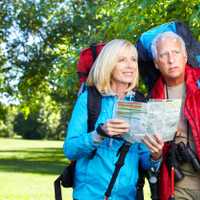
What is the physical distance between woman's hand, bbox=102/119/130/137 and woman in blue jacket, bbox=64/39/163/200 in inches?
1.2

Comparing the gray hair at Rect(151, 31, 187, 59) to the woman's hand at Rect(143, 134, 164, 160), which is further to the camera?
the gray hair at Rect(151, 31, 187, 59)

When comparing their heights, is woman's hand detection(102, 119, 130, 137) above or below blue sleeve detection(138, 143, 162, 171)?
above

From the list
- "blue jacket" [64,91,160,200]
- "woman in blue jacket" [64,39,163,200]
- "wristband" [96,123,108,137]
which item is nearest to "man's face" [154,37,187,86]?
"woman in blue jacket" [64,39,163,200]

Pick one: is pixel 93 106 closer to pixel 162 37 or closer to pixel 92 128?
pixel 92 128

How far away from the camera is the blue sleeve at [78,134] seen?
380 centimetres

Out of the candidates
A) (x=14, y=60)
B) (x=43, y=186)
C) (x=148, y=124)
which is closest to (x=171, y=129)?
(x=148, y=124)

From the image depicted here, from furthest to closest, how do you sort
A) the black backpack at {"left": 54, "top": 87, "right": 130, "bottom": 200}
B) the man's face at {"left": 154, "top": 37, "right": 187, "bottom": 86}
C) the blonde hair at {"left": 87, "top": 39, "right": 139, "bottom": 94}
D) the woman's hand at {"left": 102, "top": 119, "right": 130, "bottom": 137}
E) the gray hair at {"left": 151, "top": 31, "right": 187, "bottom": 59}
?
1. the gray hair at {"left": 151, "top": 31, "right": 187, "bottom": 59}
2. the man's face at {"left": 154, "top": 37, "right": 187, "bottom": 86}
3. the blonde hair at {"left": 87, "top": 39, "right": 139, "bottom": 94}
4. the black backpack at {"left": 54, "top": 87, "right": 130, "bottom": 200}
5. the woman's hand at {"left": 102, "top": 119, "right": 130, "bottom": 137}

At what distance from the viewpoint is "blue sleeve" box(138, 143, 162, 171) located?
3889mm

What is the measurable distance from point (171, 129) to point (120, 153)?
325 mm

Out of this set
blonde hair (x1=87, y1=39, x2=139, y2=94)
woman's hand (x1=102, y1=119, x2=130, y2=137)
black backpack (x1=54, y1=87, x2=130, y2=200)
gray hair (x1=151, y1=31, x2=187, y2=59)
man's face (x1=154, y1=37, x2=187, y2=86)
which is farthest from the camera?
gray hair (x1=151, y1=31, x2=187, y2=59)

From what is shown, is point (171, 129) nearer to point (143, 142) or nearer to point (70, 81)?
point (143, 142)

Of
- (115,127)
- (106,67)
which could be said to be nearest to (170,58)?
(106,67)

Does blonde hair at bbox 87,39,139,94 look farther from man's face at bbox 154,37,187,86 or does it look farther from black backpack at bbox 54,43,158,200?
man's face at bbox 154,37,187,86

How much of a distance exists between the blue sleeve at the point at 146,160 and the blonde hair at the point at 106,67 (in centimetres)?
36
